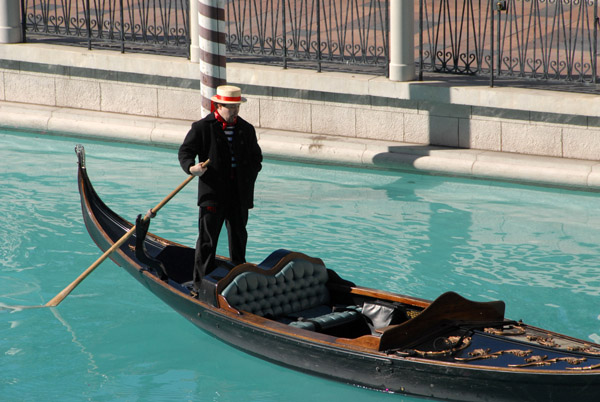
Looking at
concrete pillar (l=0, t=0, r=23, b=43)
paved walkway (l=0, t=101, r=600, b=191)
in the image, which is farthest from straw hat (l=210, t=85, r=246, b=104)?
concrete pillar (l=0, t=0, r=23, b=43)

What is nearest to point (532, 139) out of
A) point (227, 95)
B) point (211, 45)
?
point (211, 45)

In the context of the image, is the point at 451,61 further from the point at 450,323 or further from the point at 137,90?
the point at 450,323

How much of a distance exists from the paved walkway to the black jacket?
12.0 ft

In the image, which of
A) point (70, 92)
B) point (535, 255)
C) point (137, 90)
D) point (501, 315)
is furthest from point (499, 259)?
point (70, 92)

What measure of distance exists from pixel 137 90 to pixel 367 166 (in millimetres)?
3062

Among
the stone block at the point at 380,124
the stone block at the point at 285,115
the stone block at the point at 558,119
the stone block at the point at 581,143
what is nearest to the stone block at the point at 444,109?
the stone block at the point at 380,124

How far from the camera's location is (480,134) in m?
9.95

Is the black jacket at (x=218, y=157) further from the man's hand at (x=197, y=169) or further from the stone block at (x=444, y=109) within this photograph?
the stone block at (x=444, y=109)

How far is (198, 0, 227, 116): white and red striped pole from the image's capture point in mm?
9109

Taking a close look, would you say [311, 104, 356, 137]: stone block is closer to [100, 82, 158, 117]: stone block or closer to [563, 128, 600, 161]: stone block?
[100, 82, 158, 117]: stone block

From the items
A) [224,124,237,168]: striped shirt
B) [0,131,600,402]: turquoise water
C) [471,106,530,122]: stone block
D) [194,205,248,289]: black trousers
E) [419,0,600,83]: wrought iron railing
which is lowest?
[0,131,600,402]: turquoise water

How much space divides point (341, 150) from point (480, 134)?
1437 millimetres

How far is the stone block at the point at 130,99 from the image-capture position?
1145cm

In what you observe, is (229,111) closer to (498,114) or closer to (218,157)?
(218,157)
